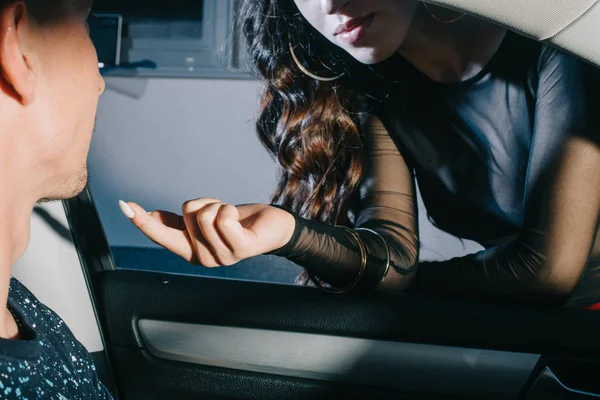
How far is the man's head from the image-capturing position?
628mm

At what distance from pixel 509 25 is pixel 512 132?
499mm

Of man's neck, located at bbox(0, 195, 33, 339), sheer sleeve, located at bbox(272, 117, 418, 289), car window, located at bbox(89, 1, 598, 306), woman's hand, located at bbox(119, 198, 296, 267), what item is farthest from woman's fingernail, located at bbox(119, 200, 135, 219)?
car window, located at bbox(89, 1, 598, 306)

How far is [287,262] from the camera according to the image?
1.24 metres

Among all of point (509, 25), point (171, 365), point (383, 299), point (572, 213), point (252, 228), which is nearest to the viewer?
point (509, 25)

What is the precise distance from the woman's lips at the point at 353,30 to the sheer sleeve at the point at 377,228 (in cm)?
16

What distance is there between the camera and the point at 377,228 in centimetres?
122

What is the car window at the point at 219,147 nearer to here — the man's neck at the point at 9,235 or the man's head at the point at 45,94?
the man's head at the point at 45,94

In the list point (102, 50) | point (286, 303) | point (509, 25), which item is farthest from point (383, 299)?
point (102, 50)

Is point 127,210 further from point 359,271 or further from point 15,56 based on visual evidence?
point 359,271

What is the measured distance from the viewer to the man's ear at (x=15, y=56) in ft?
2.00

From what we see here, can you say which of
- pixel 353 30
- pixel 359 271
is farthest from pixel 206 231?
pixel 353 30

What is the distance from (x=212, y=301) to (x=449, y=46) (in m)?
0.68

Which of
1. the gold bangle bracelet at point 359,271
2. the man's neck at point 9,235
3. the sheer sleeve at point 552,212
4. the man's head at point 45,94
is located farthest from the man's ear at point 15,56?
the sheer sleeve at point 552,212

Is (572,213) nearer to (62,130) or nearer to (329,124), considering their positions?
(329,124)
